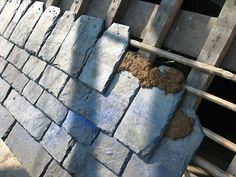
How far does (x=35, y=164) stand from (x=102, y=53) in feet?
4.32

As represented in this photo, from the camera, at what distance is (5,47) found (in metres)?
5.01

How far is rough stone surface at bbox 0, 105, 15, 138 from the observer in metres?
4.32

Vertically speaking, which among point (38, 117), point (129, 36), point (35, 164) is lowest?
point (35, 164)

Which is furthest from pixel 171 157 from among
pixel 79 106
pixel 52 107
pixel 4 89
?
pixel 4 89

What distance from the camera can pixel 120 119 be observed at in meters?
3.11

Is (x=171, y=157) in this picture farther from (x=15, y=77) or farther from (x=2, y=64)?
(x=2, y=64)

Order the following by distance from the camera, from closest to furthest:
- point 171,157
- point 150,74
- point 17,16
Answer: point 171,157 < point 150,74 < point 17,16

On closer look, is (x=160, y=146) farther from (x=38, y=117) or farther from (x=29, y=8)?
(x=29, y=8)

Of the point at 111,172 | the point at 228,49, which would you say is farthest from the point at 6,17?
the point at 228,49

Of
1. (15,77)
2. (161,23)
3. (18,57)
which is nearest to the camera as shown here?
(161,23)

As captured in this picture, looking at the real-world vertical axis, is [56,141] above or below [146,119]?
below

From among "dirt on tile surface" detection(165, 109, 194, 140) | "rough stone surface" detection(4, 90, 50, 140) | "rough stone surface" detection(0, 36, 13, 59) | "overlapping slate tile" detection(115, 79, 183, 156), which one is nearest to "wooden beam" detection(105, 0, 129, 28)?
"overlapping slate tile" detection(115, 79, 183, 156)

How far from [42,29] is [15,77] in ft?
2.29

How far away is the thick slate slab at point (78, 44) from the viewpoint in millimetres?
3697
